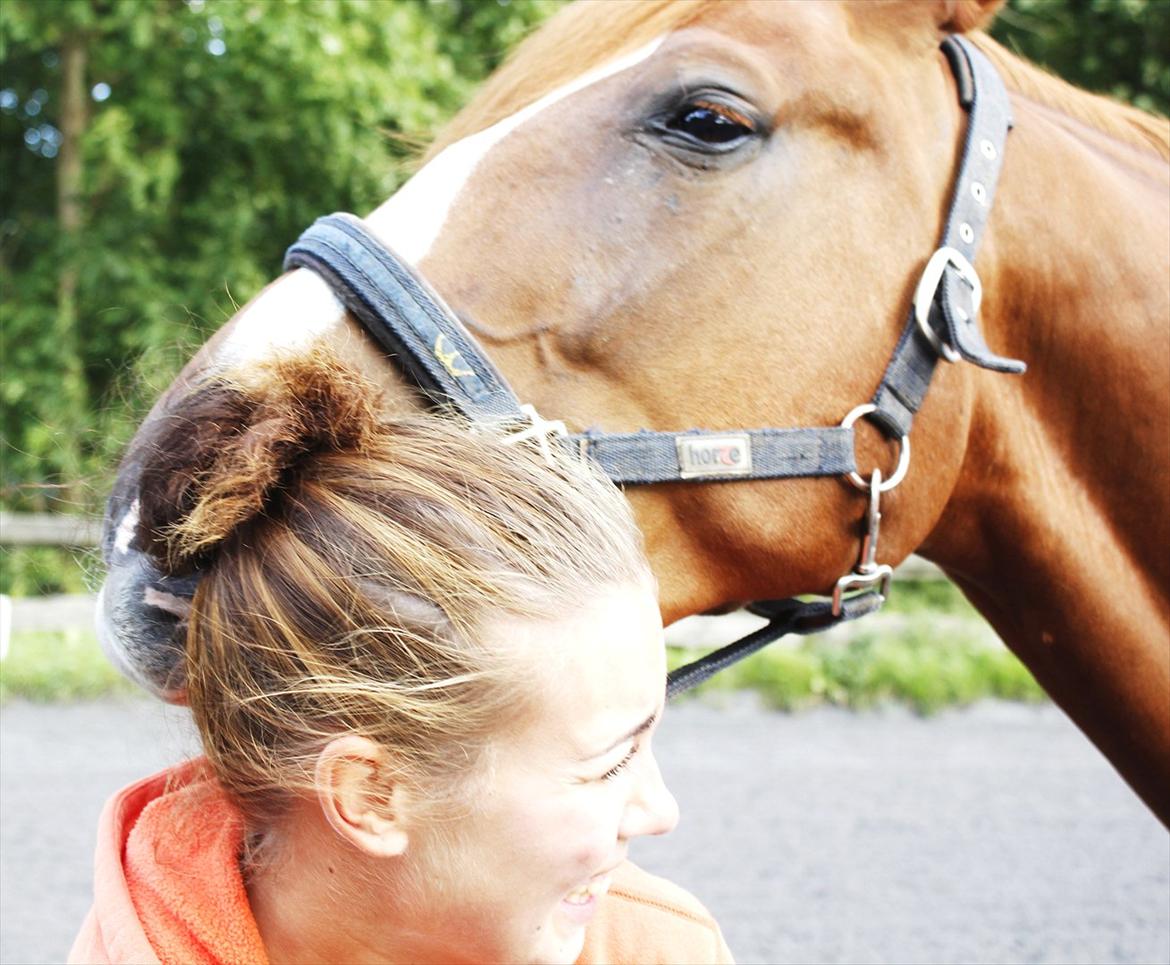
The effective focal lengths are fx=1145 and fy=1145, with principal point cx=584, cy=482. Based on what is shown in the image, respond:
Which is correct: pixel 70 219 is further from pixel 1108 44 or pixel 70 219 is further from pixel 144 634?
pixel 144 634

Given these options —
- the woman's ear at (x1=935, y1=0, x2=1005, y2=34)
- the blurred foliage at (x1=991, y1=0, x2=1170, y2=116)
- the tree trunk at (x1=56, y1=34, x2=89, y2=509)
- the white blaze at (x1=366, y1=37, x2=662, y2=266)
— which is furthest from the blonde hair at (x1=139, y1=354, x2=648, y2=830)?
the blurred foliage at (x1=991, y1=0, x2=1170, y2=116)

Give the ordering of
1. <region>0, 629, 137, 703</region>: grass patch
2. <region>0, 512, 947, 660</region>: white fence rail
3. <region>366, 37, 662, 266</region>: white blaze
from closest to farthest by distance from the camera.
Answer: <region>366, 37, 662, 266</region>: white blaze → <region>0, 629, 137, 703</region>: grass patch → <region>0, 512, 947, 660</region>: white fence rail

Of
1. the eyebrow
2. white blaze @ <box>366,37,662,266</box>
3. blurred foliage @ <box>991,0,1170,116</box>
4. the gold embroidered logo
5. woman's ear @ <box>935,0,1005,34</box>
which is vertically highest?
woman's ear @ <box>935,0,1005,34</box>

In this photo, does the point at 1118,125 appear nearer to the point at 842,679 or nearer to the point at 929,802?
the point at 929,802

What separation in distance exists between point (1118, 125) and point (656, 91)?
30.8 inches

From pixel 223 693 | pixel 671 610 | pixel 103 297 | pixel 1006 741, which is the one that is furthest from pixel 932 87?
pixel 103 297

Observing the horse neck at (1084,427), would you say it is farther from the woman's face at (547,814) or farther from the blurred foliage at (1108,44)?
the blurred foliage at (1108,44)

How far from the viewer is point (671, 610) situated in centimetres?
149

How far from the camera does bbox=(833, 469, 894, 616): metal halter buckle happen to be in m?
1.51

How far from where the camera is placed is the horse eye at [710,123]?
1.44 m

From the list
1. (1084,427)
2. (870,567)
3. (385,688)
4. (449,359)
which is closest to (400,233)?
(449,359)

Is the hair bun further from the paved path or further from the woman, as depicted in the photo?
the paved path

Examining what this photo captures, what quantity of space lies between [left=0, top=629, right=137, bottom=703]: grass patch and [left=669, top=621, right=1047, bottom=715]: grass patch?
275 cm

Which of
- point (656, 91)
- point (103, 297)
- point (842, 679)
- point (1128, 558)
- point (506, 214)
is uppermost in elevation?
point (656, 91)
